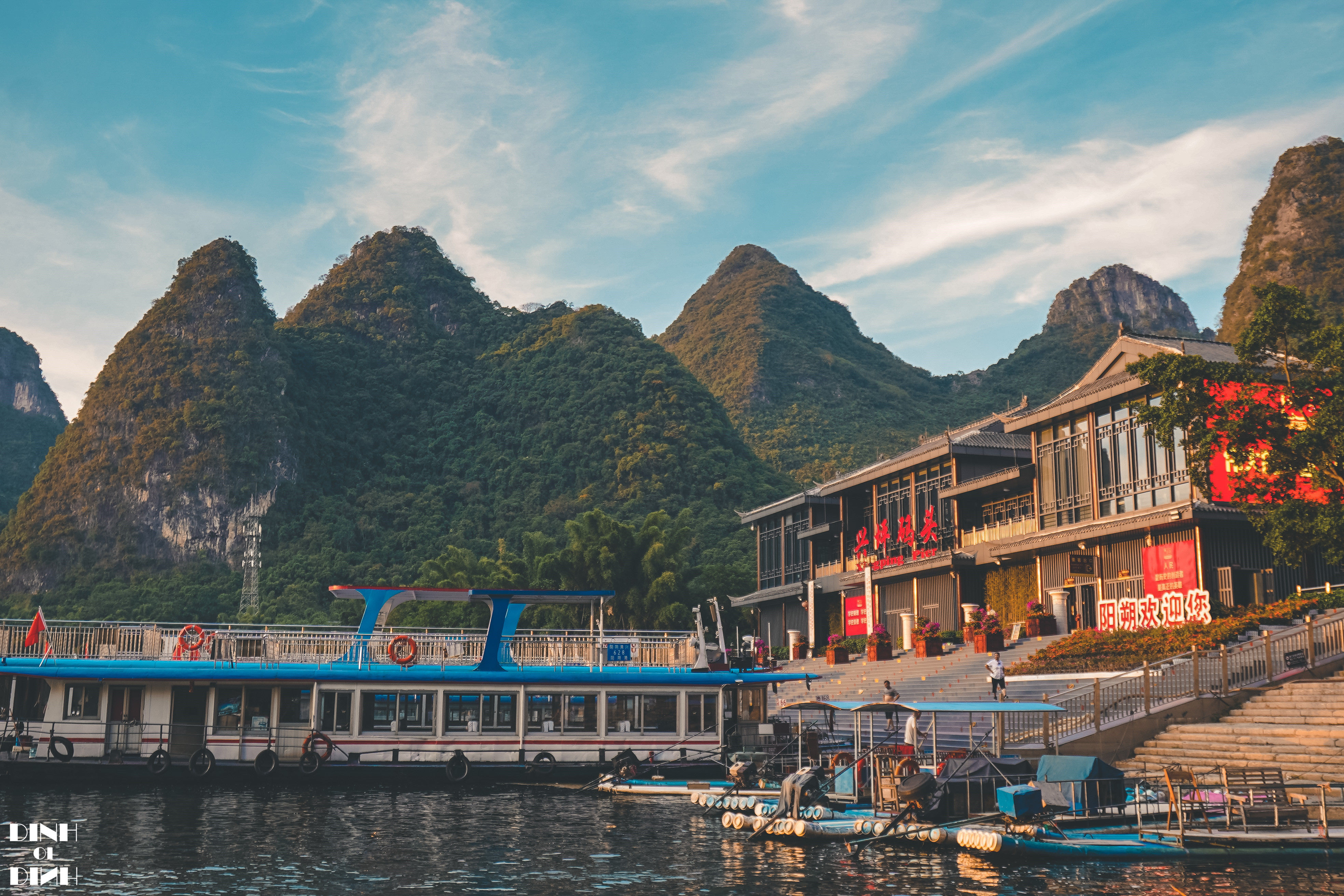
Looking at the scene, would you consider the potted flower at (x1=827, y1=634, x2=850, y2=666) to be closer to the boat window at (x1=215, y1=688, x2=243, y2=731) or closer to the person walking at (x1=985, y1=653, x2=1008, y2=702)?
the person walking at (x1=985, y1=653, x2=1008, y2=702)

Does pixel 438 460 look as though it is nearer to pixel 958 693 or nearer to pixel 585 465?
pixel 585 465

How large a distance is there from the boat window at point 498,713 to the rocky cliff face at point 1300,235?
3005 inches

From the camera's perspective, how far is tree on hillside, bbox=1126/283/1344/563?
79.4ft

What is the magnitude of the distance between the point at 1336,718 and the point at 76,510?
416 feet

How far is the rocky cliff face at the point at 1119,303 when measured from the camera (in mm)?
160125

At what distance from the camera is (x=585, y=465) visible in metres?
117

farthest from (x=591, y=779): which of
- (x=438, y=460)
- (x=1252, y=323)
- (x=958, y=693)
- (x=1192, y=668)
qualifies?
(x=438, y=460)

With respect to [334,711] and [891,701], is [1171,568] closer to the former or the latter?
[891,701]

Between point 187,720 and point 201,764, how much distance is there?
127 centimetres

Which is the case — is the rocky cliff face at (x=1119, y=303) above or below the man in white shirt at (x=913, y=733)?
above

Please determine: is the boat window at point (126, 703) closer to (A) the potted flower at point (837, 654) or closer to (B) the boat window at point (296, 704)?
(B) the boat window at point (296, 704)

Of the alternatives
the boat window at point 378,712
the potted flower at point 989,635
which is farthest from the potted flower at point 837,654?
the boat window at point 378,712

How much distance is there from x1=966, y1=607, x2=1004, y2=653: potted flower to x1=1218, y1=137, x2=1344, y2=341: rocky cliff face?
59519mm

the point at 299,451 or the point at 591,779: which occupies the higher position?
the point at 299,451
